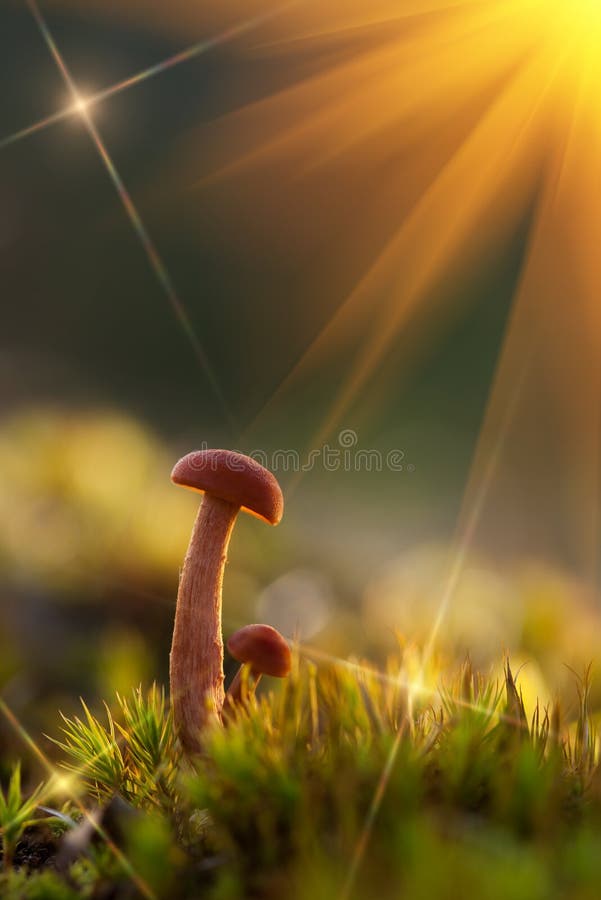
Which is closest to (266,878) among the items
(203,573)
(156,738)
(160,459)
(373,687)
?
(373,687)

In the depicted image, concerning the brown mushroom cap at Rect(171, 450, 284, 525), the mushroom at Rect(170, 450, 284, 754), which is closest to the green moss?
the mushroom at Rect(170, 450, 284, 754)

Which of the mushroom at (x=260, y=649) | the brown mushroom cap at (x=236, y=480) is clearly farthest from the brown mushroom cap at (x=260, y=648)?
the brown mushroom cap at (x=236, y=480)

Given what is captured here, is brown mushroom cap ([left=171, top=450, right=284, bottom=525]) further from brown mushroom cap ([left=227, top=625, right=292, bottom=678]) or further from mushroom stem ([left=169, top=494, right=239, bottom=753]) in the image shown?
brown mushroom cap ([left=227, top=625, right=292, bottom=678])

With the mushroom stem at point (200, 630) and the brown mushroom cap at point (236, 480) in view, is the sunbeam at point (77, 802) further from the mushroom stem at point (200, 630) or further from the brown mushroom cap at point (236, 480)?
the brown mushroom cap at point (236, 480)

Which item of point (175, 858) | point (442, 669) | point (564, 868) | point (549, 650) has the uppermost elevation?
point (549, 650)

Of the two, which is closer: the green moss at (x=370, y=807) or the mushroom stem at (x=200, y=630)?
the green moss at (x=370, y=807)

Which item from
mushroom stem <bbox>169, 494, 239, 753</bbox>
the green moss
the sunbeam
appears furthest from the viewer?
mushroom stem <bbox>169, 494, 239, 753</bbox>

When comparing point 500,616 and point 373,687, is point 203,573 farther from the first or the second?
point 500,616
